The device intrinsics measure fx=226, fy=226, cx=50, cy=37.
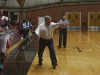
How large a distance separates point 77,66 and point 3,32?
2819 millimetres

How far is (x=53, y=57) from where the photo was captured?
7703mm

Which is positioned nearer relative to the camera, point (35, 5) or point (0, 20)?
point (0, 20)

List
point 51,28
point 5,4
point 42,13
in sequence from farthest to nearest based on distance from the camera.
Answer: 1. point 42,13
2. point 5,4
3. point 51,28

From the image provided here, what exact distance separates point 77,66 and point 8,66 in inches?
94.3

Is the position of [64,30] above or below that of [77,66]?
above

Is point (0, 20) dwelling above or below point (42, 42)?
above

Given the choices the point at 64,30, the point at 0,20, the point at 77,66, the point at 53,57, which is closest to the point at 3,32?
the point at 0,20

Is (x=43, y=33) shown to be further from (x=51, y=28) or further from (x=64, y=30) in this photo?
(x=64, y=30)

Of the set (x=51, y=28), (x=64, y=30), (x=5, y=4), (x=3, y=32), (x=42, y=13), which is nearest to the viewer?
(x=3, y=32)

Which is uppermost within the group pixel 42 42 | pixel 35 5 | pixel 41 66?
pixel 35 5

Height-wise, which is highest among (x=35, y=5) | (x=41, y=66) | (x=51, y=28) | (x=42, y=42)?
(x=35, y=5)

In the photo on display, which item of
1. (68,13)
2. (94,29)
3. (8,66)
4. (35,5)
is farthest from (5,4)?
(8,66)

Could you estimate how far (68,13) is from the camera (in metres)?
34.5

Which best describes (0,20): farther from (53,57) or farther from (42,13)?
(42,13)
